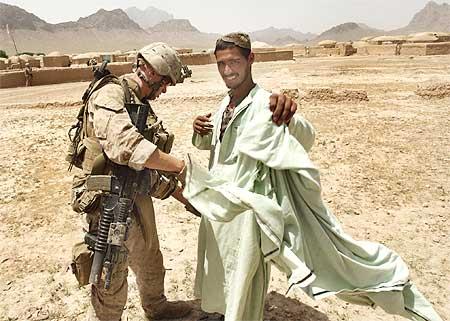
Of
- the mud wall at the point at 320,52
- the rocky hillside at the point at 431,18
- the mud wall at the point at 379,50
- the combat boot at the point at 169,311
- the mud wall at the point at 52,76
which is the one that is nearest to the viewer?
the combat boot at the point at 169,311

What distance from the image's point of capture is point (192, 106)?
37.4ft

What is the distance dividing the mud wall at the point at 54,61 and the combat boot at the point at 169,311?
20009 mm

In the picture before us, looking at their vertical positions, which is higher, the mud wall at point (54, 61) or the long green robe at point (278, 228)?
the mud wall at point (54, 61)

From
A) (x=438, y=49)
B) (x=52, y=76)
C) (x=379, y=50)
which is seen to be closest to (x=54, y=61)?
(x=52, y=76)

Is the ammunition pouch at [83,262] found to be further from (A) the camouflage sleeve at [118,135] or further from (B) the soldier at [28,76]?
(B) the soldier at [28,76]

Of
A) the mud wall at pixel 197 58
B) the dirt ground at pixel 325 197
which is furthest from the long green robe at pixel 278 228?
the mud wall at pixel 197 58

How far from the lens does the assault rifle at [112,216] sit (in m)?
2.28

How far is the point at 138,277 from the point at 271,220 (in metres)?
1.39

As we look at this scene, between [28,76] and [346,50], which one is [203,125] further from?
[346,50]

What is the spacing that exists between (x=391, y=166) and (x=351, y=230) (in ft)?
7.68

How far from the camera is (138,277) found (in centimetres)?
290

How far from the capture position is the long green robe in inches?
77.5

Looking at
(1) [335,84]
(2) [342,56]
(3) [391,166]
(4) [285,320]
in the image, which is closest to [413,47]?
(2) [342,56]

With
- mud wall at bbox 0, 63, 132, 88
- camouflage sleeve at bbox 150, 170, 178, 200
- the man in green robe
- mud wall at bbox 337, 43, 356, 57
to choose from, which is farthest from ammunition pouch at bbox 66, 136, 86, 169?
mud wall at bbox 337, 43, 356, 57
